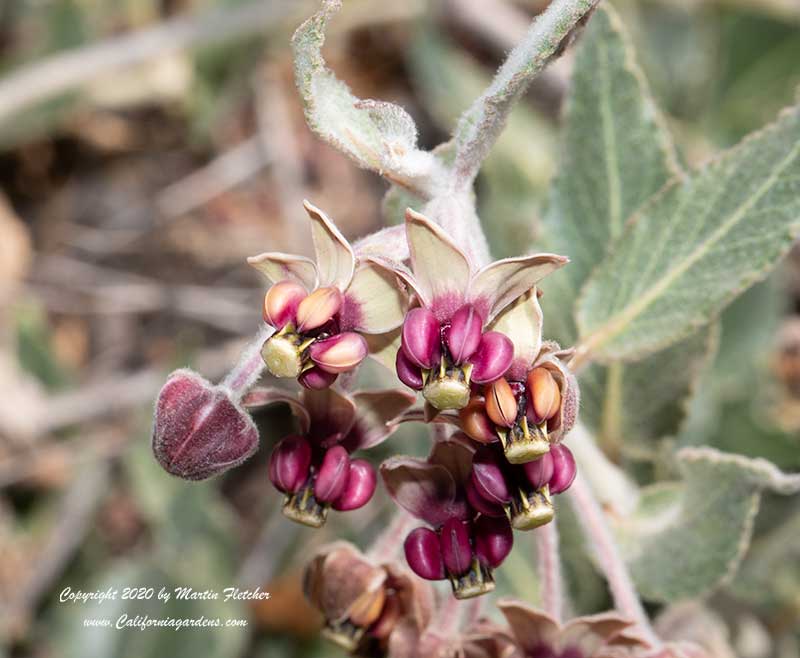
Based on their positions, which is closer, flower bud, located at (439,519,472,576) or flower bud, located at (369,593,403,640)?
flower bud, located at (439,519,472,576)

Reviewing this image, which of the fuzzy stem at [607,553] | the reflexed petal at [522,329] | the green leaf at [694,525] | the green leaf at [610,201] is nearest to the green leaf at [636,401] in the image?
the green leaf at [610,201]

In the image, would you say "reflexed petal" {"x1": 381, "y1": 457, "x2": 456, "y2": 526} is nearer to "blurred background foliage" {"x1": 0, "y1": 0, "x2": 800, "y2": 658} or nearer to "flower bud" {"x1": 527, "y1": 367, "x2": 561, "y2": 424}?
"flower bud" {"x1": 527, "y1": 367, "x2": 561, "y2": 424}

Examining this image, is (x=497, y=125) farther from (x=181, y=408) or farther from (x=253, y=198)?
(x=253, y=198)

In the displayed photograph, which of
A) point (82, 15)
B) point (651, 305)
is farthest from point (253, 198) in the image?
point (651, 305)

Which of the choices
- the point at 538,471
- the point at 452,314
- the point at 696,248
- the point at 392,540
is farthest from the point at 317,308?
the point at 696,248

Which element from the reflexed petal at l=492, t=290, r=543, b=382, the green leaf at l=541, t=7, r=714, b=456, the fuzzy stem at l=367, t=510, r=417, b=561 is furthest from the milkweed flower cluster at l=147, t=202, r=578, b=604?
the green leaf at l=541, t=7, r=714, b=456
